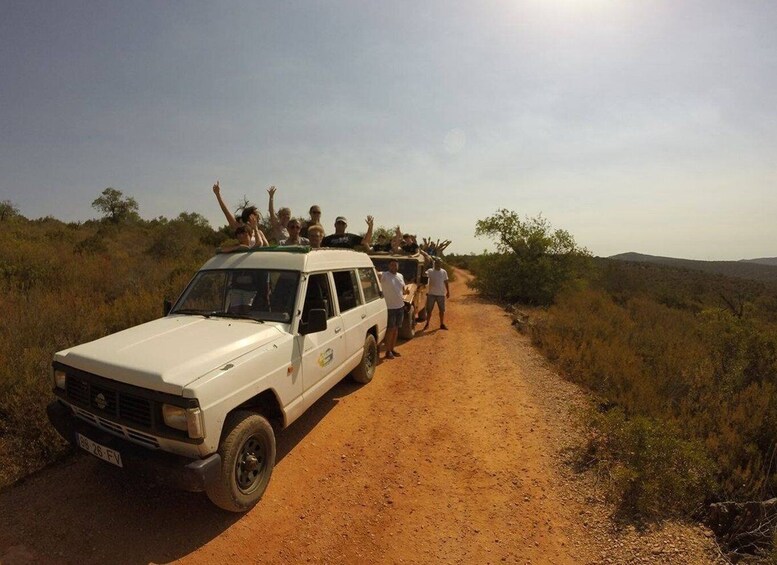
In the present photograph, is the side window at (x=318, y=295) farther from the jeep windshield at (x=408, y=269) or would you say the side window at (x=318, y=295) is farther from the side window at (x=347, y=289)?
the jeep windshield at (x=408, y=269)

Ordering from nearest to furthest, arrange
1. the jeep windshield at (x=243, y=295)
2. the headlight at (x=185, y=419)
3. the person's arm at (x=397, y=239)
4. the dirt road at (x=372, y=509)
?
the headlight at (x=185, y=419)
the dirt road at (x=372, y=509)
the jeep windshield at (x=243, y=295)
the person's arm at (x=397, y=239)

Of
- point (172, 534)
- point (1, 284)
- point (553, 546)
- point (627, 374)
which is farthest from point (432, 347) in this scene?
point (1, 284)

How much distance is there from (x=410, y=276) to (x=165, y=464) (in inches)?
306

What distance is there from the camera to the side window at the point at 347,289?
5.06 m

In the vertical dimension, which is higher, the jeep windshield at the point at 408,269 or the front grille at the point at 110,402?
the jeep windshield at the point at 408,269

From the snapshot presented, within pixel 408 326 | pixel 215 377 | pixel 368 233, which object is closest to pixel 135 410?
pixel 215 377

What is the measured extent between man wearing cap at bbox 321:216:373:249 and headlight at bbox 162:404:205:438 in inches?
203

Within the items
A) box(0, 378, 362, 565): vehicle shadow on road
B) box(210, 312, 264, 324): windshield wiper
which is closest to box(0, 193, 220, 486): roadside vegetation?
box(0, 378, 362, 565): vehicle shadow on road

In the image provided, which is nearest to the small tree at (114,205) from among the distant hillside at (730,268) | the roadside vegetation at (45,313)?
the roadside vegetation at (45,313)

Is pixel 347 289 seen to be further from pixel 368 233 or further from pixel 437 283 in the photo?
pixel 437 283

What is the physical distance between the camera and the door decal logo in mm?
4293

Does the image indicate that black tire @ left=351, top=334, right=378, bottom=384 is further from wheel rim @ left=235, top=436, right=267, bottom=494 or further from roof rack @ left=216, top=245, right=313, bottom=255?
wheel rim @ left=235, top=436, right=267, bottom=494

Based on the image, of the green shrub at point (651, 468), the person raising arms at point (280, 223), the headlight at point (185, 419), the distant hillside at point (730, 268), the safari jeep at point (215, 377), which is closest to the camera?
the headlight at point (185, 419)

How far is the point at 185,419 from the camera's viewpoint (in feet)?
8.47
